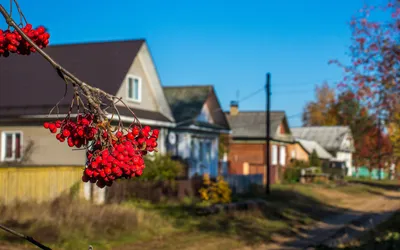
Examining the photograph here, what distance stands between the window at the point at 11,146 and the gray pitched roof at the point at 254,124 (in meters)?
24.9

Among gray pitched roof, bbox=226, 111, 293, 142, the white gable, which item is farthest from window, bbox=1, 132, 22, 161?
gray pitched roof, bbox=226, 111, 293, 142

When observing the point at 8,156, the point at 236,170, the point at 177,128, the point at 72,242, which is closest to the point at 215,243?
the point at 72,242

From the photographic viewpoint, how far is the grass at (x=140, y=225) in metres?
13.6

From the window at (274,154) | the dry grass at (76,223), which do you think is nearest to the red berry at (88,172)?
the dry grass at (76,223)

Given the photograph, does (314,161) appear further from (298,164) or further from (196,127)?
(196,127)

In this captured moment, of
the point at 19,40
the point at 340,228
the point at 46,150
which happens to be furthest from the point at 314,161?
the point at 19,40

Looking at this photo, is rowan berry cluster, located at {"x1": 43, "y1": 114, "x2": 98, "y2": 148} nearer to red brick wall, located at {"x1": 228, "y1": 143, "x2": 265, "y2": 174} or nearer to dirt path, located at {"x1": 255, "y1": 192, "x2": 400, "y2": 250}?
dirt path, located at {"x1": 255, "y1": 192, "x2": 400, "y2": 250}

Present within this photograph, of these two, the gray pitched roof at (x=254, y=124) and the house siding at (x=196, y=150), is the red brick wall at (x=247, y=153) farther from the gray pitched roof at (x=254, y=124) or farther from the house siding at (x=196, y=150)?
the house siding at (x=196, y=150)

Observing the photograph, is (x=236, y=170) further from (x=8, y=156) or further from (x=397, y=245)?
(x=397, y=245)

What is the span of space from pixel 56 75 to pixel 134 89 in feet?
10.4

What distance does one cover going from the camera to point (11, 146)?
21359 millimetres

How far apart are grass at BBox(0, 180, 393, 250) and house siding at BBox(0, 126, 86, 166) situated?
2894 mm

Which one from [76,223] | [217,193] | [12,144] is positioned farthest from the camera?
[217,193]

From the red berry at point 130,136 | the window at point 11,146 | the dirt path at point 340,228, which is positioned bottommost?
the dirt path at point 340,228
